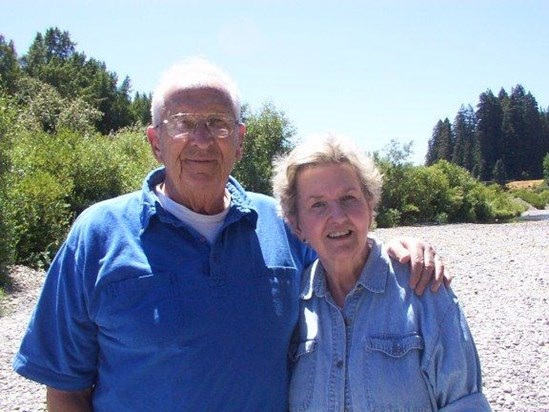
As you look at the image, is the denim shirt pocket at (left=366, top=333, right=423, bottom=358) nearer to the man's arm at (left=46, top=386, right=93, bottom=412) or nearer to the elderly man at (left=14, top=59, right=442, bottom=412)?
the elderly man at (left=14, top=59, right=442, bottom=412)

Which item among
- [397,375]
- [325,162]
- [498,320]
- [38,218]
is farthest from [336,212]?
[38,218]

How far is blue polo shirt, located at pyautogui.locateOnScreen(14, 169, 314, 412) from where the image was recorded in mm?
2318

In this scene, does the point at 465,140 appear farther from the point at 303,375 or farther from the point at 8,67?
the point at 303,375

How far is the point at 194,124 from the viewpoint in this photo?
2549mm

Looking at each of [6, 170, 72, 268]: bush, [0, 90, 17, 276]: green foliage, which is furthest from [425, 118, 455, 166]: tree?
[0, 90, 17, 276]: green foliage

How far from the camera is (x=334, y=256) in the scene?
251cm

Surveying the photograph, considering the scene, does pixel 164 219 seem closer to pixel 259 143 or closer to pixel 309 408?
pixel 309 408

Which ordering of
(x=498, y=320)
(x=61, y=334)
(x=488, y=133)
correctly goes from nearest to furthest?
(x=61, y=334), (x=498, y=320), (x=488, y=133)

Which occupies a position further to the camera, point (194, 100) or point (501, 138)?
point (501, 138)

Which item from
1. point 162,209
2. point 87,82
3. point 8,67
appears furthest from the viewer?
point 87,82

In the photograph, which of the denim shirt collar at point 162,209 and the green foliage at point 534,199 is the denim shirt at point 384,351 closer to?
the denim shirt collar at point 162,209

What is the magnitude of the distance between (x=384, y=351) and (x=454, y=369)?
0.84 ft

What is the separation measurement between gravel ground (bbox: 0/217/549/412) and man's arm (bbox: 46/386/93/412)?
4.16m

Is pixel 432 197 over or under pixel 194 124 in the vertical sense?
over
